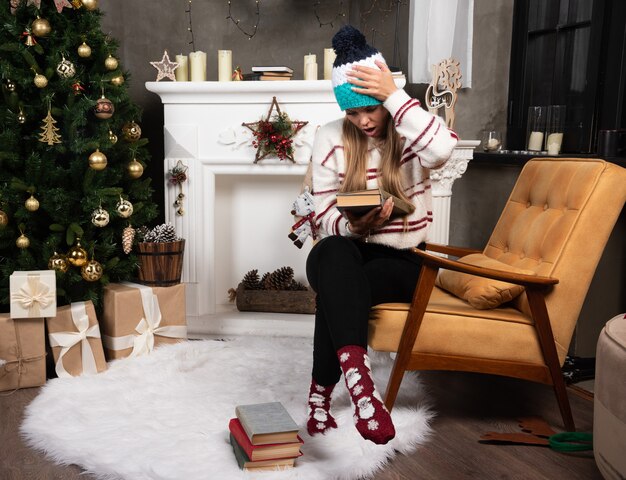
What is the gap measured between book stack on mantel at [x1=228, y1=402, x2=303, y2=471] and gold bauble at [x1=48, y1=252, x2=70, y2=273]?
1.15 meters

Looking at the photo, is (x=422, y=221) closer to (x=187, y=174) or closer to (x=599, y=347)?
(x=599, y=347)

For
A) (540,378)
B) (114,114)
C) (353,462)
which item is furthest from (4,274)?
(540,378)

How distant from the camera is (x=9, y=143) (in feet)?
8.43

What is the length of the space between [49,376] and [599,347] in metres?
2.09

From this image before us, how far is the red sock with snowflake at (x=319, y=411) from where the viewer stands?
6.75ft

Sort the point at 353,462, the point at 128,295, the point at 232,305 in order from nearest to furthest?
1. the point at 353,462
2. the point at 128,295
3. the point at 232,305

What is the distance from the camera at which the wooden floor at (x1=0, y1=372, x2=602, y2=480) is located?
1871 mm

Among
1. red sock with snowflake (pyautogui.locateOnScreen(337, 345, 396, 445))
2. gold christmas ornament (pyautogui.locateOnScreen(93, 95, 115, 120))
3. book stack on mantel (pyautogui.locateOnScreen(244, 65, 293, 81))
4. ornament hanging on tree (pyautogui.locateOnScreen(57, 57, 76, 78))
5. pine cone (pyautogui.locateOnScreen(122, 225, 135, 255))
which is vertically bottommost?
red sock with snowflake (pyautogui.locateOnScreen(337, 345, 396, 445))

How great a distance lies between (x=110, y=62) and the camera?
2729mm

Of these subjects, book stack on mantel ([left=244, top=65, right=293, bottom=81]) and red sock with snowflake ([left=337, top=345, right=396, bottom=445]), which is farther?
book stack on mantel ([left=244, top=65, right=293, bottom=81])

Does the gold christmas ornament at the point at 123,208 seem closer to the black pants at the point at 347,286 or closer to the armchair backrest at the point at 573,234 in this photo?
the black pants at the point at 347,286

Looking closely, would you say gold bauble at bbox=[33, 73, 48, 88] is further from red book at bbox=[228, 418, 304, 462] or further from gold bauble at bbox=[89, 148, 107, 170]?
red book at bbox=[228, 418, 304, 462]

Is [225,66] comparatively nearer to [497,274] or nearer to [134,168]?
[134,168]

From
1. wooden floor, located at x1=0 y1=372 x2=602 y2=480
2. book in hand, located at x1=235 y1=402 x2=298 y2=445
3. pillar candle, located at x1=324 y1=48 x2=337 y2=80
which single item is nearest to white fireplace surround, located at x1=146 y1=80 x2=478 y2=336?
pillar candle, located at x1=324 y1=48 x2=337 y2=80
